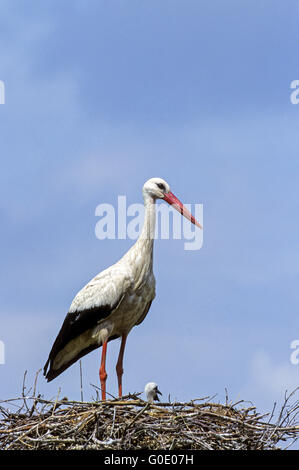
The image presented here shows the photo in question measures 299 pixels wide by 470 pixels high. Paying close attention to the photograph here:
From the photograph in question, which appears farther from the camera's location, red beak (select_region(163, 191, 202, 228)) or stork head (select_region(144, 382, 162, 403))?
red beak (select_region(163, 191, 202, 228))

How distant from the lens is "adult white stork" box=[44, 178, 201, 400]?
837 centimetres

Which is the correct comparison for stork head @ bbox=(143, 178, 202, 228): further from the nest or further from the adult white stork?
the nest

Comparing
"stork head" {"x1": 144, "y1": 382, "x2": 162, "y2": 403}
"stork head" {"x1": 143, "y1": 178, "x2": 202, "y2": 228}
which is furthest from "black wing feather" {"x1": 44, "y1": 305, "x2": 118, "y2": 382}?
"stork head" {"x1": 143, "y1": 178, "x2": 202, "y2": 228}

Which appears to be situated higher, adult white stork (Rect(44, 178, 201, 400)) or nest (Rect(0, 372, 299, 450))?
adult white stork (Rect(44, 178, 201, 400))

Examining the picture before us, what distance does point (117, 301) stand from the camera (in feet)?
27.3

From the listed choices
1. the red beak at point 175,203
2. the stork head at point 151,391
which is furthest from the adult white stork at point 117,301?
the stork head at point 151,391

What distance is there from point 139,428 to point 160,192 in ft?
9.42

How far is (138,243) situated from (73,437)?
2.60 m

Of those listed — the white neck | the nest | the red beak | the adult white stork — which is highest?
the red beak

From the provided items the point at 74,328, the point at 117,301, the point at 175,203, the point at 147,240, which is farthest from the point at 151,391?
the point at 175,203

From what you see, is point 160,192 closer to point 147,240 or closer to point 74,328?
point 147,240

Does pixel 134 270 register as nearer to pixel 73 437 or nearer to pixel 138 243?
pixel 138 243

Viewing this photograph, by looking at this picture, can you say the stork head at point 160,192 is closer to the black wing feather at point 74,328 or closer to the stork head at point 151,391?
the black wing feather at point 74,328
